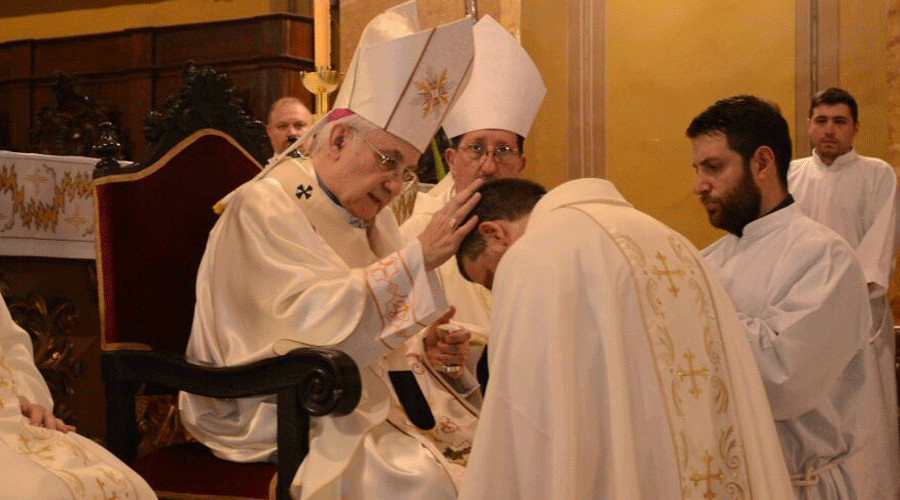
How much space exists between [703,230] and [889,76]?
57.7 inches

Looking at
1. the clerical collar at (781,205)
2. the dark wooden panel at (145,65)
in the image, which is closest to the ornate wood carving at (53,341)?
the clerical collar at (781,205)

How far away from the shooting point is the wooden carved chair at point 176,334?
320cm

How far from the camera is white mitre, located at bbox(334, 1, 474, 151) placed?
3516 millimetres

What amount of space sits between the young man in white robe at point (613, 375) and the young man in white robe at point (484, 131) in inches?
54.9

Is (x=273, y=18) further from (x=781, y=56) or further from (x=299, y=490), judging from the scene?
(x=299, y=490)

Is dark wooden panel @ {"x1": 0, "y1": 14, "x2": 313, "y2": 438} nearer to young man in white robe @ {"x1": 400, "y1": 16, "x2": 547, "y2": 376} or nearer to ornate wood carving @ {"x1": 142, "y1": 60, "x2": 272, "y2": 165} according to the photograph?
young man in white robe @ {"x1": 400, "y1": 16, "x2": 547, "y2": 376}

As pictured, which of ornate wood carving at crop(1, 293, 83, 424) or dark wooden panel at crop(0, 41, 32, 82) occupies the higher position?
dark wooden panel at crop(0, 41, 32, 82)

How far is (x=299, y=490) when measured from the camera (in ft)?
10.4

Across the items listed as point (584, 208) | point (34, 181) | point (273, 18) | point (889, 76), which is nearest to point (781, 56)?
point (889, 76)

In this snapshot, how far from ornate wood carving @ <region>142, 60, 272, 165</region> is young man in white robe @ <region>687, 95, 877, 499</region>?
135 centimetres

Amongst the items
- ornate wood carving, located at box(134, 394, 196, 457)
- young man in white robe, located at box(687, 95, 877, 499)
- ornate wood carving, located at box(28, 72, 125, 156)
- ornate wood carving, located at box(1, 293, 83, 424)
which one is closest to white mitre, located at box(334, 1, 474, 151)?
young man in white robe, located at box(687, 95, 877, 499)

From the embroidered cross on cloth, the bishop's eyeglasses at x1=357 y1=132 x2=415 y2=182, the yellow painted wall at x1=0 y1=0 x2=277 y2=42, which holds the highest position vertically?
→ the yellow painted wall at x1=0 y1=0 x2=277 y2=42

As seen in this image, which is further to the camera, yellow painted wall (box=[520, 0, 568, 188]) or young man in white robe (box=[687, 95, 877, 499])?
yellow painted wall (box=[520, 0, 568, 188])

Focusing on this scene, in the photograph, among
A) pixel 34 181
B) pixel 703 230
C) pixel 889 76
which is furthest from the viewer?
pixel 703 230
